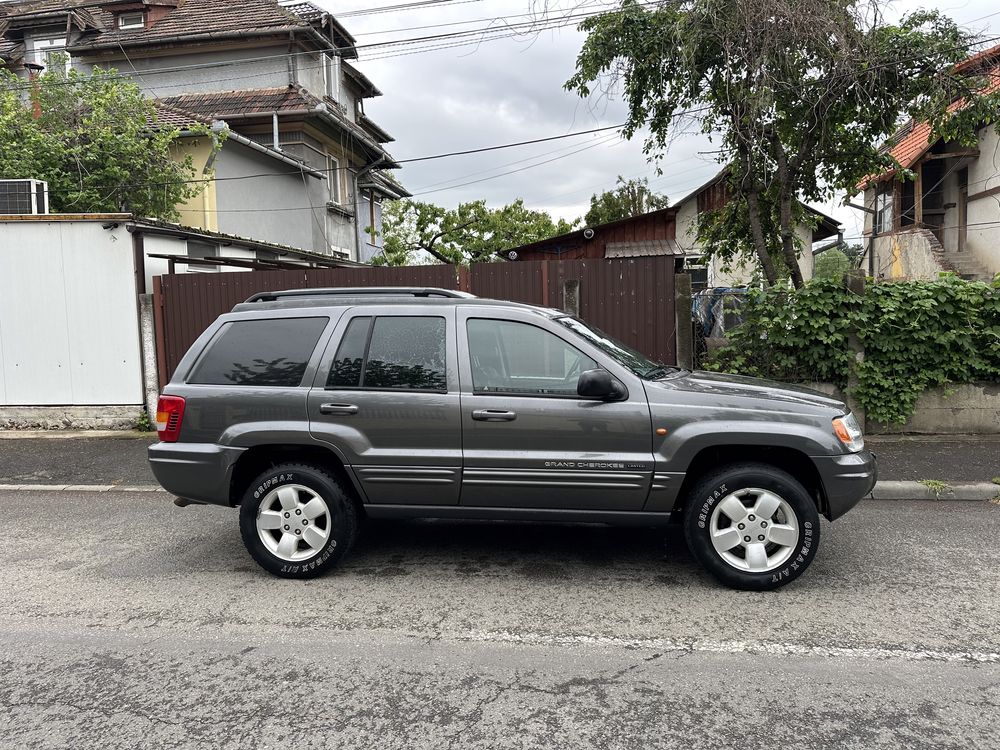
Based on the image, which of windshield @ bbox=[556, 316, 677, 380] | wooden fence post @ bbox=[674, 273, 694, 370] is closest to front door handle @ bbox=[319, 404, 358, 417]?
windshield @ bbox=[556, 316, 677, 380]

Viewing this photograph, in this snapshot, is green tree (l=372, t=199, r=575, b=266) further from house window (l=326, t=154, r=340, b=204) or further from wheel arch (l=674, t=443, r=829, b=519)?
wheel arch (l=674, t=443, r=829, b=519)

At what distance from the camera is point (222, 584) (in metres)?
4.65

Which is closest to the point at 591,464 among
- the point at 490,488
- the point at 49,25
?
the point at 490,488

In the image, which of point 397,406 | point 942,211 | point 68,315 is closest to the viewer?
point 397,406

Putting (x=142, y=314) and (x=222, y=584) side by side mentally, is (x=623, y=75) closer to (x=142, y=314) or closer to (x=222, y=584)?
(x=142, y=314)

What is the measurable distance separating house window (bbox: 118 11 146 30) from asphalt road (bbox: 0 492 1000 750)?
22.0m

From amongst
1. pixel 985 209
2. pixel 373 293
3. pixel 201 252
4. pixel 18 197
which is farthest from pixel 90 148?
pixel 985 209

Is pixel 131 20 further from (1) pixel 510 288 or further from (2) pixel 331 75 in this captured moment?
(1) pixel 510 288

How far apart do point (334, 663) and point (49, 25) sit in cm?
2557

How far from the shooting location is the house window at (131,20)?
22125 millimetres

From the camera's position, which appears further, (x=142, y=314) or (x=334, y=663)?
(x=142, y=314)

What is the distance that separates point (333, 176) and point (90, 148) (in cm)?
1042

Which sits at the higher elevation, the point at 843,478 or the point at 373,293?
the point at 373,293

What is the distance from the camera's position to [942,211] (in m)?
20.5
